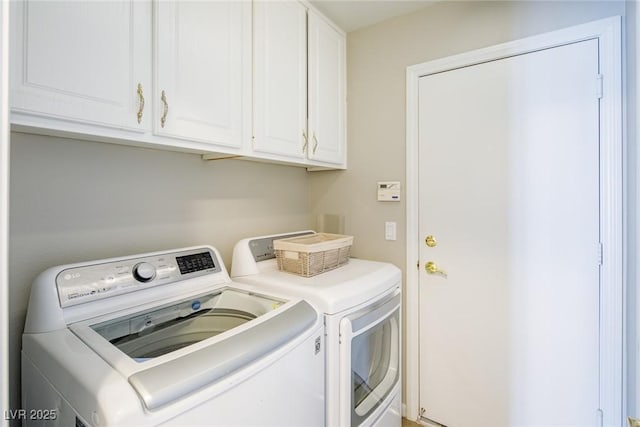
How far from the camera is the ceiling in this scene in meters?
1.80

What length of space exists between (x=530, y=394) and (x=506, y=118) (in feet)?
4.70

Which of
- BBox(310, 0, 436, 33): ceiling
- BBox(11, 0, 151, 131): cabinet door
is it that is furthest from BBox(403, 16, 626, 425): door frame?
BBox(11, 0, 151, 131): cabinet door

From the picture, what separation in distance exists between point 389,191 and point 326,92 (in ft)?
2.40

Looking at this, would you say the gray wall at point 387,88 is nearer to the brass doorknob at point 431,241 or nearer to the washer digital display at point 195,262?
the brass doorknob at point 431,241

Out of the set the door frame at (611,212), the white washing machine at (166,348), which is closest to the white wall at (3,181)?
the white washing machine at (166,348)

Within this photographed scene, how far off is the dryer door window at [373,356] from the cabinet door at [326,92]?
95 centimetres

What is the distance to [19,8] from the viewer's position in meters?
0.81

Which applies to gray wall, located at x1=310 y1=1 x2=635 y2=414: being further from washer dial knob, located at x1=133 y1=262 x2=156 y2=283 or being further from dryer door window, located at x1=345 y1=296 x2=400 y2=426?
washer dial knob, located at x1=133 y1=262 x2=156 y2=283

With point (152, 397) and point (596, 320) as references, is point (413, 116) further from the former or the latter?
point (152, 397)

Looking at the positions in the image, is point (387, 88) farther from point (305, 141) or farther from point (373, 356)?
point (373, 356)

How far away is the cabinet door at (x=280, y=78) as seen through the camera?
58.8 inches

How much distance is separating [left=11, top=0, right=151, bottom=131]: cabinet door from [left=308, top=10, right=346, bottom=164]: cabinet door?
0.94m

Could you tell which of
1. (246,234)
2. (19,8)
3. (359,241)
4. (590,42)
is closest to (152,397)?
(19,8)

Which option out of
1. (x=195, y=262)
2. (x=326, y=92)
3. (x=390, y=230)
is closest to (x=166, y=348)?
(x=195, y=262)
